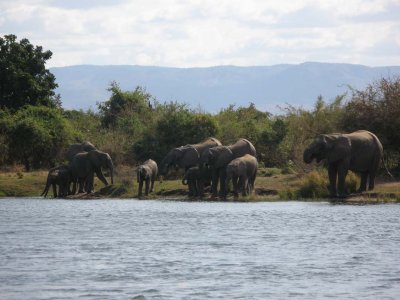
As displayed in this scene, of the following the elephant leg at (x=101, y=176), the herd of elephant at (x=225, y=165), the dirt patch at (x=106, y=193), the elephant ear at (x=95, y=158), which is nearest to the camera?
the herd of elephant at (x=225, y=165)

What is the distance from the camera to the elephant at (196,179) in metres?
47.6

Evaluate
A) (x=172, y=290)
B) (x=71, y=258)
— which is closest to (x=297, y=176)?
(x=71, y=258)

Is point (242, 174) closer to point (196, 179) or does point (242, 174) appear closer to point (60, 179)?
point (196, 179)

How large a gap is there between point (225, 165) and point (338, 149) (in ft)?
18.1

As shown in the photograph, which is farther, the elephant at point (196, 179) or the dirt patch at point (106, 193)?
Result: the dirt patch at point (106, 193)

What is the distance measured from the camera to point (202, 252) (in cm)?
2820

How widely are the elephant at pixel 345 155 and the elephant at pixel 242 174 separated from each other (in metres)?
2.41

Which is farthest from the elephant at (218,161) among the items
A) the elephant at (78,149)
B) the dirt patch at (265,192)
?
the elephant at (78,149)

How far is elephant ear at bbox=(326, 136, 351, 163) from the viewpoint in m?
44.4

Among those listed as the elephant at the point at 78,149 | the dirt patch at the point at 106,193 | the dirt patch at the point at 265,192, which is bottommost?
the dirt patch at the point at 106,193

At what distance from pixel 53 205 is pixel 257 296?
25.5 meters

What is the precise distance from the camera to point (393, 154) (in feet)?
166

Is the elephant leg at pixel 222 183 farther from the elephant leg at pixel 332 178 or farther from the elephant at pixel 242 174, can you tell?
the elephant leg at pixel 332 178

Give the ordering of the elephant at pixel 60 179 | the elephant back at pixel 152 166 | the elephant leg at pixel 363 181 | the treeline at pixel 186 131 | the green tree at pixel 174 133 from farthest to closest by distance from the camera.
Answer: the green tree at pixel 174 133 < the elephant at pixel 60 179 < the treeline at pixel 186 131 < the elephant back at pixel 152 166 < the elephant leg at pixel 363 181
